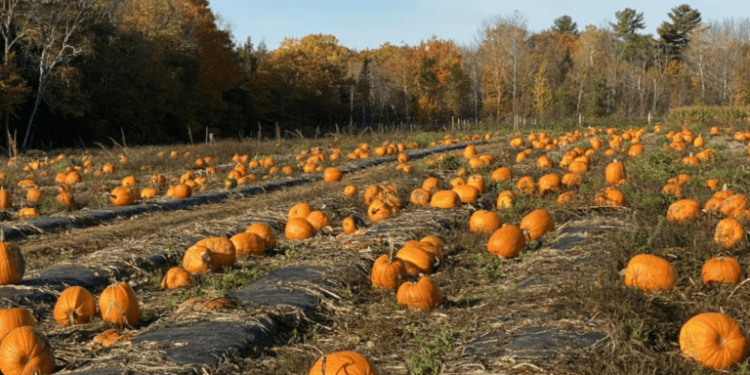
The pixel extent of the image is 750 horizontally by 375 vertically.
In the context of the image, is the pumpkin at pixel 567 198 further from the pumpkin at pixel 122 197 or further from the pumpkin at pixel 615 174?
the pumpkin at pixel 122 197

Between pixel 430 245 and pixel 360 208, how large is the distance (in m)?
3.88

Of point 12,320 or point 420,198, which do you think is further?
point 420,198

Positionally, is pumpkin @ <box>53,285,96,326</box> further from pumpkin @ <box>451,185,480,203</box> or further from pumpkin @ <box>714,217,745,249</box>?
pumpkin @ <box>451,185,480,203</box>

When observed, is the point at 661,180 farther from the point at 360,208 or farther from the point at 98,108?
the point at 98,108

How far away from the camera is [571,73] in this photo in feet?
228

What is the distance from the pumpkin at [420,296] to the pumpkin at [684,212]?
10.6 ft

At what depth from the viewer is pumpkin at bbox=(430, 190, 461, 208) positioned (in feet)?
33.1

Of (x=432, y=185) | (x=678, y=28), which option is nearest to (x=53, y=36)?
(x=432, y=185)

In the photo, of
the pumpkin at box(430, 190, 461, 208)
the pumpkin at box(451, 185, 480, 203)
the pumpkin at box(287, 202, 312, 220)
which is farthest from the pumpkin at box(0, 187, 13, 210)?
the pumpkin at box(451, 185, 480, 203)

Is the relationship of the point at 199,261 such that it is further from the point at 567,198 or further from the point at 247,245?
the point at 567,198

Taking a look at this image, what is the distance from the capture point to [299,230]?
8852mm

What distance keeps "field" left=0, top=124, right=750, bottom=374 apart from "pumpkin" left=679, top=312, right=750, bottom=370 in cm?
6

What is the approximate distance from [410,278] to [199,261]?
87.0 inches

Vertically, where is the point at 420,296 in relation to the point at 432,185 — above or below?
below
